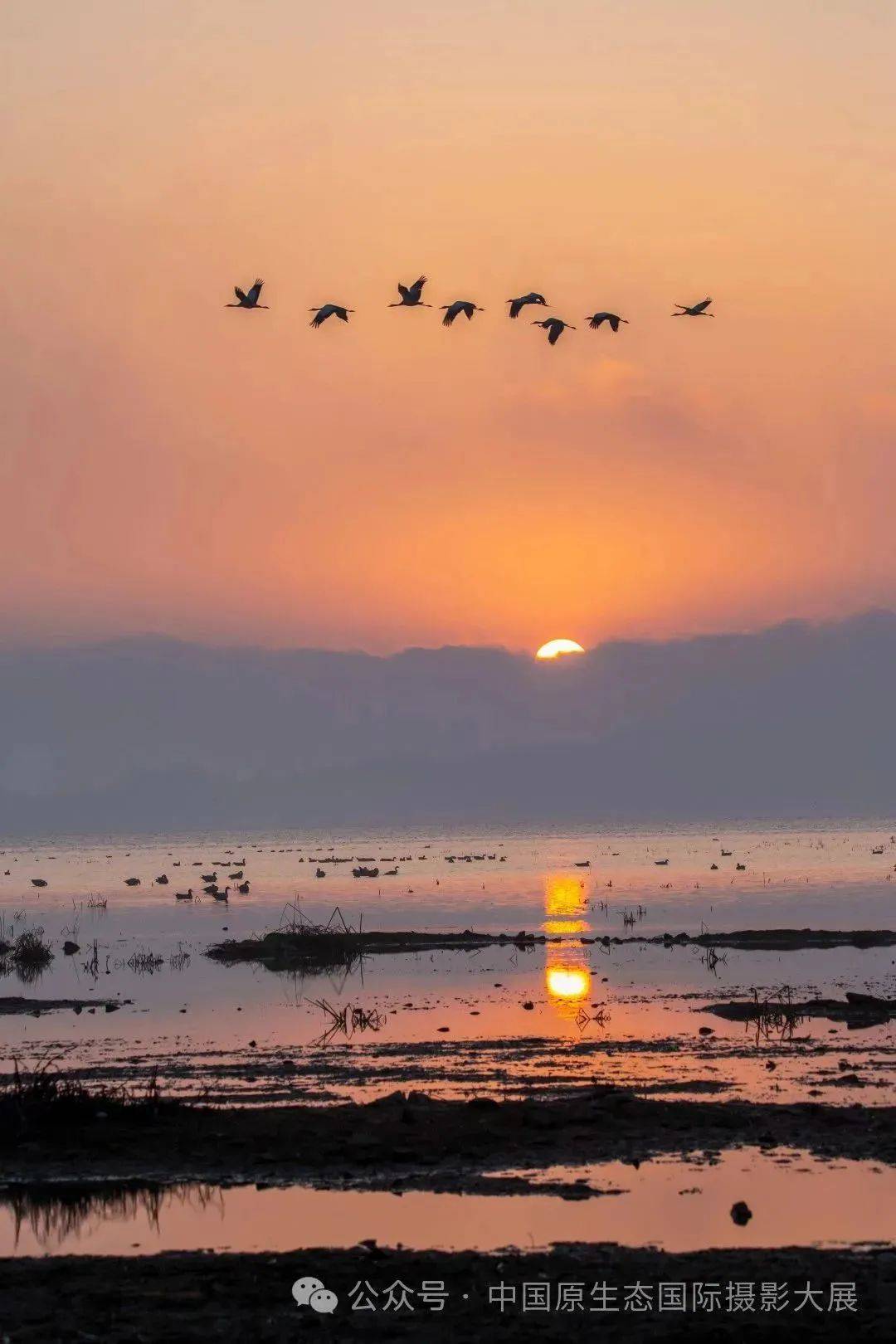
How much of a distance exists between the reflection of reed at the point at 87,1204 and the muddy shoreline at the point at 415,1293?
182cm

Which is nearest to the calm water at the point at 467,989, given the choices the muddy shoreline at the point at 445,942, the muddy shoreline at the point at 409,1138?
the muddy shoreline at the point at 445,942

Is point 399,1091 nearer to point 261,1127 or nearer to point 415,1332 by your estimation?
point 261,1127

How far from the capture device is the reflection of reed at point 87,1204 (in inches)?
728

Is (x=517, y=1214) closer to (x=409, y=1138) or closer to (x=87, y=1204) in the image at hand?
(x=409, y=1138)

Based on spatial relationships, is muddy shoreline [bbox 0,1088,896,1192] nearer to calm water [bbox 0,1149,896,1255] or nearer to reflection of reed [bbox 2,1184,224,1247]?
reflection of reed [bbox 2,1184,224,1247]

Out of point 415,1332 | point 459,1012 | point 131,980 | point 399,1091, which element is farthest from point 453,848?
point 415,1332

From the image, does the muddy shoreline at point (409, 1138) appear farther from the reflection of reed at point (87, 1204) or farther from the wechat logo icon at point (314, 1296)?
the wechat logo icon at point (314, 1296)

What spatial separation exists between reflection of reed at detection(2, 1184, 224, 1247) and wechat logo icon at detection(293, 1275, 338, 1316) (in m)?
3.38

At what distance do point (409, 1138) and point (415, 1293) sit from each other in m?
6.37

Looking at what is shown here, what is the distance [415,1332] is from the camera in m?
13.9

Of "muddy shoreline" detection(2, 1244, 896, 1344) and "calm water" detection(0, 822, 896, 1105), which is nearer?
"muddy shoreline" detection(2, 1244, 896, 1344)

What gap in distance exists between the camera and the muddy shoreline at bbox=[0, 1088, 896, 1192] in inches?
800

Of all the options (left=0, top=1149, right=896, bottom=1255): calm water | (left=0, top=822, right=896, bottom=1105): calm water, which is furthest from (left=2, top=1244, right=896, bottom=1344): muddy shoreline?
(left=0, top=822, right=896, bottom=1105): calm water

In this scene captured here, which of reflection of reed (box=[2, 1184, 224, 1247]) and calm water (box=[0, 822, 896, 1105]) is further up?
calm water (box=[0, 822, 896, 1105])
